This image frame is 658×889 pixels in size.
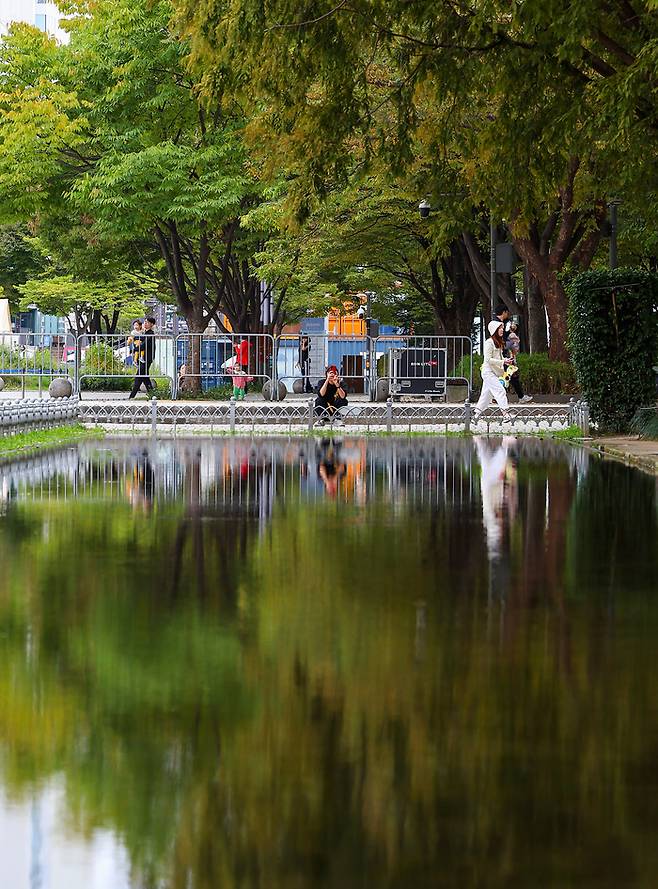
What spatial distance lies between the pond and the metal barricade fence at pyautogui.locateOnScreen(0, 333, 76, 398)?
932 inches

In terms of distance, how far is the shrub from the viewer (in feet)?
91.8

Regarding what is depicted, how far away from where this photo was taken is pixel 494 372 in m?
33.4

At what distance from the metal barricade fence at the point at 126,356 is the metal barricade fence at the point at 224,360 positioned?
0.33 meters

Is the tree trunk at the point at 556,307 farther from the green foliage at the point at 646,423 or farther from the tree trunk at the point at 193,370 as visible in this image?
the green foliage at the point at 646,423

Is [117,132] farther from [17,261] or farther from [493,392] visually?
[17,261]

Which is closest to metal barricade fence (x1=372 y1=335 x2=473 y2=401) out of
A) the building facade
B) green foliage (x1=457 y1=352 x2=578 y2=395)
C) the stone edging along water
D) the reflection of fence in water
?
green foliage (x1=457 y1=352 x2=578 y2=395)

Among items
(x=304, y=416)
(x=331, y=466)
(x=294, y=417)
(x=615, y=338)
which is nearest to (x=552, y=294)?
(x=304, y=416)

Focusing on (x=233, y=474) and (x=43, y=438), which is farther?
(x=43, y=438)

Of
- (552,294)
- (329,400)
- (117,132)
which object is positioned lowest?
(329,400)

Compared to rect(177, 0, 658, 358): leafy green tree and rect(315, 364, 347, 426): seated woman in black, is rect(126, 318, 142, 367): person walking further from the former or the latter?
rect(177, 0, 658, 358): leafy green tree

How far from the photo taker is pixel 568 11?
710 inches

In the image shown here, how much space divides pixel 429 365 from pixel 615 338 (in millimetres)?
12596

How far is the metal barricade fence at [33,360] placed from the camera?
38062 millimetres

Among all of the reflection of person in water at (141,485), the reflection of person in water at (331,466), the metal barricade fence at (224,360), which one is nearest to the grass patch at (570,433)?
the reflection of person in water at (331,466)
